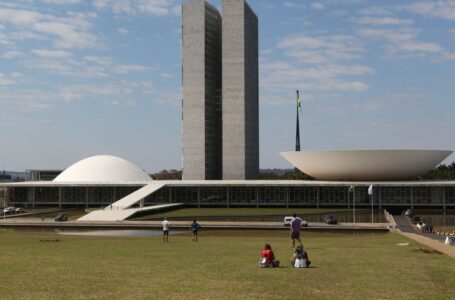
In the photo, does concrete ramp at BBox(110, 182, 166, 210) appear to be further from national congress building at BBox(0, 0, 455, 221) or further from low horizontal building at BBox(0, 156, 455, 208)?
low horizontal building at BBox(0, 156, 455, 208)

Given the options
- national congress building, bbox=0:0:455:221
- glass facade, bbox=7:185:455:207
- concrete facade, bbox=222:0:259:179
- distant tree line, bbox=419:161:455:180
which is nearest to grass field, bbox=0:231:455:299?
national congress building, bbox=0:0:455:221

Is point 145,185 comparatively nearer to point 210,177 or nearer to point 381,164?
point 210,177

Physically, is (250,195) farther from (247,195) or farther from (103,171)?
(103,171)

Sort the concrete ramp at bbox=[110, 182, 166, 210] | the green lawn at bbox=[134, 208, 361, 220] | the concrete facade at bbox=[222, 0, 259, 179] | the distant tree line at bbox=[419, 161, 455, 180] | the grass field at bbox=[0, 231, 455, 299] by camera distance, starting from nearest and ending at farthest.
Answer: the grass field at bbox=[0, 231, 455, 299], the green lawn at bbox=[134, 208, 361, 220], the concrete ramp at bbox=[110, 182, 166, 210], the concrete facade at bbox=[222, 0, 259, 179], the distant tree line at bbox=[419, 161, 455, 180]

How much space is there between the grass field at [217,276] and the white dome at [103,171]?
237ft

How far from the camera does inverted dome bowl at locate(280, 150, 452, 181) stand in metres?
78.4

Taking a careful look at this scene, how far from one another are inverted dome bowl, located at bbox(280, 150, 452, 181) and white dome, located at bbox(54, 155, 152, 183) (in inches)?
1220

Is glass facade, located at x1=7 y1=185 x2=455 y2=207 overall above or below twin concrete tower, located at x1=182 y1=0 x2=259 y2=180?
below

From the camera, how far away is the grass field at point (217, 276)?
14320 millimetres

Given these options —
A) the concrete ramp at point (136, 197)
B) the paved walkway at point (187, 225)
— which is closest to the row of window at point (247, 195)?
the concrete ramp at point (136, 197)

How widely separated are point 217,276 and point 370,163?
2567 inches

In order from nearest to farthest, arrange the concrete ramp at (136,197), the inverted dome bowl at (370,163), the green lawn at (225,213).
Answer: the green lawn at (225,213)
the concrete ramp at (136,197)
the inverted dome bowl at (370,163)

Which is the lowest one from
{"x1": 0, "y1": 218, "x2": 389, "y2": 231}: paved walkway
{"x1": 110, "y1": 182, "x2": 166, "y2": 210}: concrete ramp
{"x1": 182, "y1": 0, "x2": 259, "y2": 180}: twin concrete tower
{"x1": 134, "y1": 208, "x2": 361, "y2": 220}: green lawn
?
{"x1": 0, "y1": 218, "x2": 389, "y2": 231}: paved walkway

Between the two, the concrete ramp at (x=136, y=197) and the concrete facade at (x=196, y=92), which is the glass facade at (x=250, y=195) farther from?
the concrete facade at (x=196, y=92)
